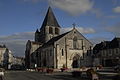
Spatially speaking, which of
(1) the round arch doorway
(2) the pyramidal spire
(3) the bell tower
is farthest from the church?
(2) the pyramidal spire

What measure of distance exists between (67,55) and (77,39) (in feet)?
18.1

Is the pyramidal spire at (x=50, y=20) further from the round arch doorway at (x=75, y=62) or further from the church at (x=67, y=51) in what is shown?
the round arch doorway at (x=75, y=62)

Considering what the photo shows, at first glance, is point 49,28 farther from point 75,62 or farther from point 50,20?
point 75,62

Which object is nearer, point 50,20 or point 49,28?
point 49,28

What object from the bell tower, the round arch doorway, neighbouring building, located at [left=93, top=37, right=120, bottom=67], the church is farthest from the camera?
the bell tower

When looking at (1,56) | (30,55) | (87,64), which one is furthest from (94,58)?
(1,56)

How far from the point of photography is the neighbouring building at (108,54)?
65562 millimetres

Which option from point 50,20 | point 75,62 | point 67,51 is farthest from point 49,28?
point 75,62

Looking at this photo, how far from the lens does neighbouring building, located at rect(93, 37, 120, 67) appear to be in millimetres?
65562

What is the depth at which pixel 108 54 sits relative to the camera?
225 ft

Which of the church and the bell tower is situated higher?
the bell tower

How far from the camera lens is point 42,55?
71.1 m

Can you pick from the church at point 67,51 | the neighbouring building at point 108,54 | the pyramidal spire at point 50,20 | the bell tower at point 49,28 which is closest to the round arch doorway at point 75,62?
the church at point 67,51

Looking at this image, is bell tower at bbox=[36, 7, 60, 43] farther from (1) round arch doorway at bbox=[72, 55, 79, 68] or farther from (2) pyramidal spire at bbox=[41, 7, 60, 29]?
(1) round arch doorway at bbox=[72, 55, 79, 68]
